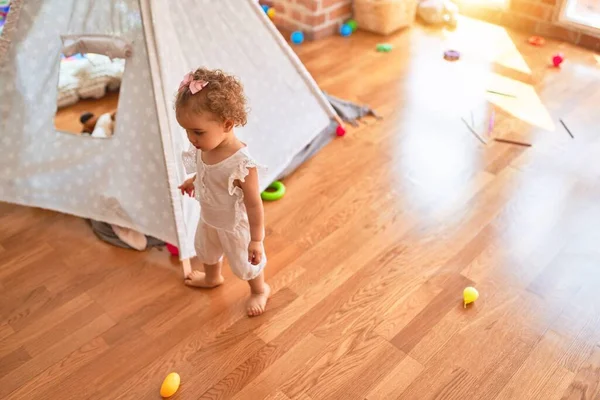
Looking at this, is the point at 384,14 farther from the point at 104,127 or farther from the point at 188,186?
the point at 188,186

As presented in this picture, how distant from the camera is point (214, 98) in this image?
127 cm

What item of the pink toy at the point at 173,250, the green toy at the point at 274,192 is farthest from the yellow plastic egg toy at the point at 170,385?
the green toy at the point at 274,192

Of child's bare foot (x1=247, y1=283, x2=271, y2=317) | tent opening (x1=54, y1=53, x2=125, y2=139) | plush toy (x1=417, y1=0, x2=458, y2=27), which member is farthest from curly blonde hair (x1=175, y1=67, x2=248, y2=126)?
plush toy (x1=417, y1=0, x2=458, y2=27)

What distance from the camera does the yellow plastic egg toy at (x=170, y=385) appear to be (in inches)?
58.2

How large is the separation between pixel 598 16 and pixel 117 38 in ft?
9.71

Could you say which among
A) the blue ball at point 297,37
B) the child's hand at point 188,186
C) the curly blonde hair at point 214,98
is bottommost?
the blue ball at point 297,37

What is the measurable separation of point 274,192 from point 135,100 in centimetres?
68

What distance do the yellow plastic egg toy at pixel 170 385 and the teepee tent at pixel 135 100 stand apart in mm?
413

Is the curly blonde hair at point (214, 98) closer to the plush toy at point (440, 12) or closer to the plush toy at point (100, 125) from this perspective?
Answer: the plush toy at point (100, 125)

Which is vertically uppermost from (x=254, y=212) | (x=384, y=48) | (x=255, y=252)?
(x=254, y=212)

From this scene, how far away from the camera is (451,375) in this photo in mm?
1533

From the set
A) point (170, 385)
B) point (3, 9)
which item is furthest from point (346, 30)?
point (170, 385)

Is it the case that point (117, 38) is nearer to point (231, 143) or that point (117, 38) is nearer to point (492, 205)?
point (231, 143)

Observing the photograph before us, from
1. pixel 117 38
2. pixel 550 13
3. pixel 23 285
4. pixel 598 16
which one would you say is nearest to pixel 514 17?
pixel 550 13
